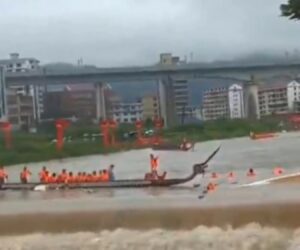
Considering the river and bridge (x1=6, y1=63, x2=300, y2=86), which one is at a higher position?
bridge (x1=6, y1=63, x2=300, y2=86)

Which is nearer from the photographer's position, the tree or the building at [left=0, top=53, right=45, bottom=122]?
the tree

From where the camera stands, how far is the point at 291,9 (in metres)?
22.7

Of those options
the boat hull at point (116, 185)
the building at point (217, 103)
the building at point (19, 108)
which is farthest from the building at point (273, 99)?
the boat hull at point (116, 185)

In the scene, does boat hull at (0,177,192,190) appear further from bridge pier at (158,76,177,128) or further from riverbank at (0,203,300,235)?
bridge pier at (158,76,177,128)

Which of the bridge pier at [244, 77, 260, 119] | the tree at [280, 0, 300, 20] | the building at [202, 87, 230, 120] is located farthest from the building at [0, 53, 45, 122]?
the tree at [280, 0, 300, 20]

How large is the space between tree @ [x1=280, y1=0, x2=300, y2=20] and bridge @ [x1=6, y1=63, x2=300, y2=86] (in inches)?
3368

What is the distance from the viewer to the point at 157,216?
13297 millimetres

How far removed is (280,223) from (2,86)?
10765 centimetres

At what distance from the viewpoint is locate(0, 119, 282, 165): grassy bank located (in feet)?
231

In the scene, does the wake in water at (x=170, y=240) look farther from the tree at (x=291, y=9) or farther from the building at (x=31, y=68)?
the building at (x=31, y=68)

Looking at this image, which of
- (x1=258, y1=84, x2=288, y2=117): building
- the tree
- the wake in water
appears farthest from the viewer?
(x1=258, y1=84, x2=288, y2=117): building

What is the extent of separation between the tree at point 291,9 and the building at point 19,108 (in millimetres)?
103549

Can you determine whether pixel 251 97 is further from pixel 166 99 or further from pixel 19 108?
pixel 19 108

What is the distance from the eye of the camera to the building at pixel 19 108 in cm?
13050
